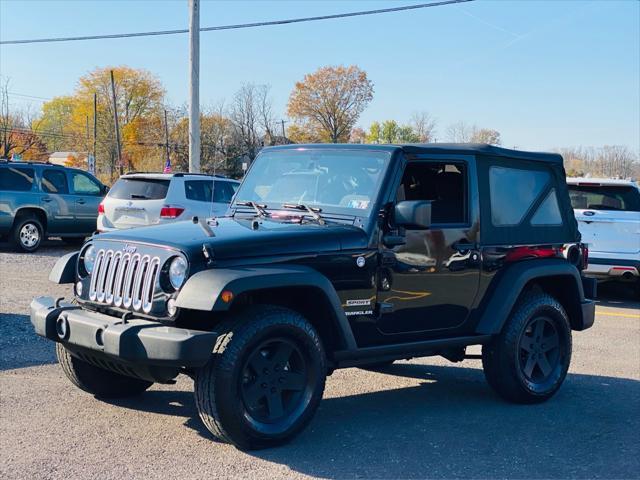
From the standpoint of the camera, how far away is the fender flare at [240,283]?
432 centimetres

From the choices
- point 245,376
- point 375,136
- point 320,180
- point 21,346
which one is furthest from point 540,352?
point 375,136

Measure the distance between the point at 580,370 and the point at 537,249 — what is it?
186 centimetres

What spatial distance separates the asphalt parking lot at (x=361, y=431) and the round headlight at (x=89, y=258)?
3.44ft

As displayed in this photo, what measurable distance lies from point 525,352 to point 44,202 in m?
13.5

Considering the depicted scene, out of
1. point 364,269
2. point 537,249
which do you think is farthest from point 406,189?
point 537,249

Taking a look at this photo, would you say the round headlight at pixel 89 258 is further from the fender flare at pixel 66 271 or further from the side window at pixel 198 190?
the side window at pixel 198 190

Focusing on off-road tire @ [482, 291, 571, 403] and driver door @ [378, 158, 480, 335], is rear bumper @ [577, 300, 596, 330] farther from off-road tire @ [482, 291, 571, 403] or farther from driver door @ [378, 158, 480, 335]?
driver door @ [378, 158, 480, 335]

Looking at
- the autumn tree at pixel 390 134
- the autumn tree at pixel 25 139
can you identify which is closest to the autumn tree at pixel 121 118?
the autumn tree at pixel 25 139

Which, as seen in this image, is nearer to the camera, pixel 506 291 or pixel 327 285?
pixel 327 285

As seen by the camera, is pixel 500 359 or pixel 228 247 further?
pixel 500 359

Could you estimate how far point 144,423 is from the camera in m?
5.28

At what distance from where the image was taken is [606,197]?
39.1 ft

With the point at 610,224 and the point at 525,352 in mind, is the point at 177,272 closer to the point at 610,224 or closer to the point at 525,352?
the point at 525,352

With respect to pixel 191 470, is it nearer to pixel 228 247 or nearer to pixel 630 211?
pixel 228 247
